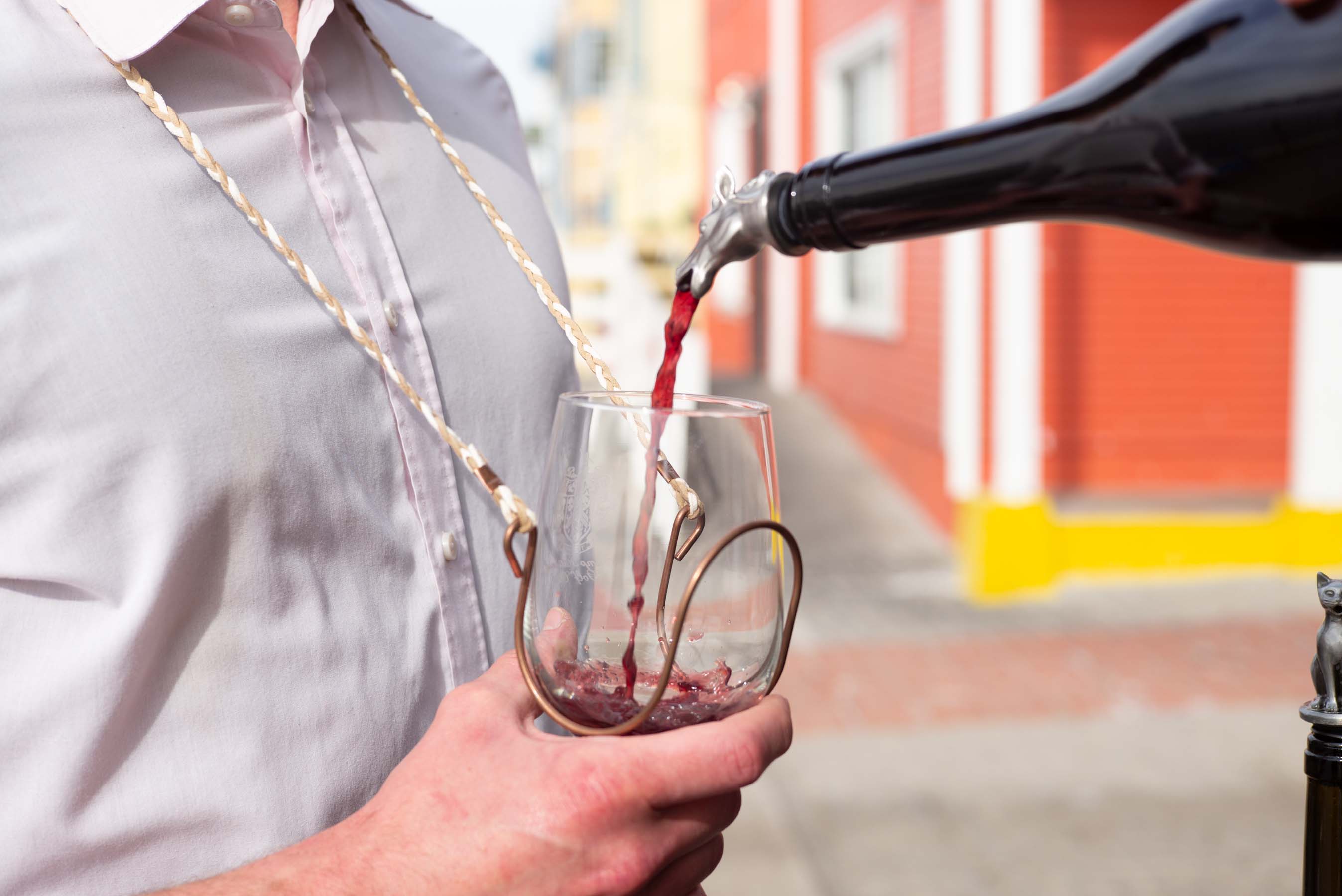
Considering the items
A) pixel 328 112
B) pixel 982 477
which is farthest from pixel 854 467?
pixel 328 112

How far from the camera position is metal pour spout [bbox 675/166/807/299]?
0.97m

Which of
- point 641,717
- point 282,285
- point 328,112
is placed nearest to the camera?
point 641,717

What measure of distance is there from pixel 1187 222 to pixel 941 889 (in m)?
3.13

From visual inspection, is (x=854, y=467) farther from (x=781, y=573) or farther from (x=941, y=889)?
(x=781, y=573)

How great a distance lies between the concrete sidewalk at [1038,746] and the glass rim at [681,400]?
9.93 ft

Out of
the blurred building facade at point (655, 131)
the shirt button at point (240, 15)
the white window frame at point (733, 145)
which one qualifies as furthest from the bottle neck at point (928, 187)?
the white window frame at point (733, 145)

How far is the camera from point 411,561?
3.91 feet

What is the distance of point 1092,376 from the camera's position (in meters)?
7.22

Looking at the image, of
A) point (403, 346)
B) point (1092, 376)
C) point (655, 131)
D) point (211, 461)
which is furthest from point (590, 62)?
point (211, 461)

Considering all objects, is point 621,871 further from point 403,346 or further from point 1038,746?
point 1038,746

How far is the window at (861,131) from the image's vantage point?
8555 millimetres

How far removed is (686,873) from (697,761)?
14 centimetres

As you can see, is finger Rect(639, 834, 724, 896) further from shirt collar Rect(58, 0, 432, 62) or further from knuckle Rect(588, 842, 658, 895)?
shirt collar Rect(58, 0, 432, 62)

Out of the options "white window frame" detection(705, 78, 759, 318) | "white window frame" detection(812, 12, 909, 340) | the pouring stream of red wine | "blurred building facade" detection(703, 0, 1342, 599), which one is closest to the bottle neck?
the pouring stream of red wine
